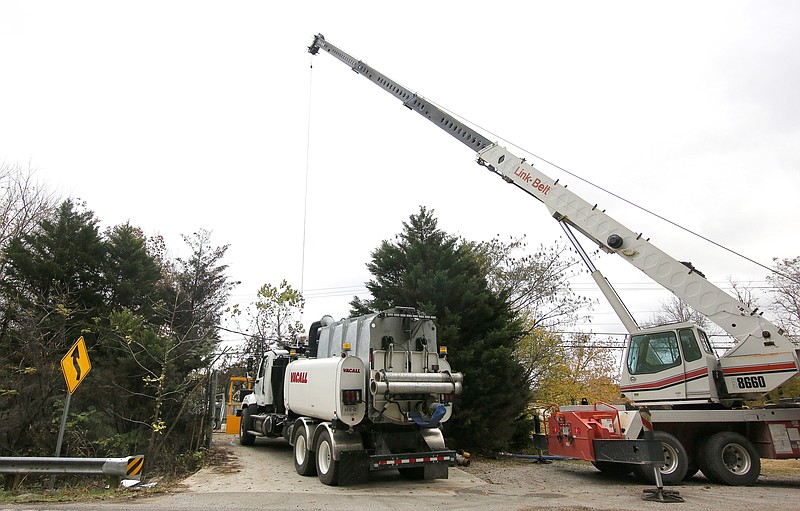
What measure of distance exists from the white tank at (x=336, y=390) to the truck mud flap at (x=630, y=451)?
4698 millimetres

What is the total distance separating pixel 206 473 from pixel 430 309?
6503 millimetres

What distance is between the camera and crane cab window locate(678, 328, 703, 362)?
10445 mm

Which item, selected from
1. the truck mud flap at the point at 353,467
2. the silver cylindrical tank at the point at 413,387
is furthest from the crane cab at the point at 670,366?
the truck mud flap at the point at 353,467

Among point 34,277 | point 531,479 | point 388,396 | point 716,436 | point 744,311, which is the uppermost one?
point 34,277

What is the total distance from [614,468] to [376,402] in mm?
5830

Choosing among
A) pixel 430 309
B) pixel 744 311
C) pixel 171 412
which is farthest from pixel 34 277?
pixel 744 311

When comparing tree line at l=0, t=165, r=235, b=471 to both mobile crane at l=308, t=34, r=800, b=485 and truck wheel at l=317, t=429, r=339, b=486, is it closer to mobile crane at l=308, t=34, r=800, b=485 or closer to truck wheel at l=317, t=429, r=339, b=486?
truck wheel at l=317, t=429, r=339, b=486

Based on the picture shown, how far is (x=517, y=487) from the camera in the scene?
9422 mm

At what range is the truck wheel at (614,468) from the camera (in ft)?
35.2

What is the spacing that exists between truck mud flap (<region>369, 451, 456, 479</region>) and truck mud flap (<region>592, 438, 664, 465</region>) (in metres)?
2.88

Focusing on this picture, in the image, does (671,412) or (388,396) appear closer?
(388,396)

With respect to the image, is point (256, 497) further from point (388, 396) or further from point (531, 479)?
point (531, 479)

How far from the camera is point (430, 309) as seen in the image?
43.8ft

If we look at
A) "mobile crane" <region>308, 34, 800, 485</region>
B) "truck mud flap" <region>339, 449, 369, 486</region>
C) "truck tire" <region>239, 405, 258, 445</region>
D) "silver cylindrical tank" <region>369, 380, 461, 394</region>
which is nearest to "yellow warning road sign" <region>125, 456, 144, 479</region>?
"truck mud flap" <region>339, 449, 369, 486</region>
